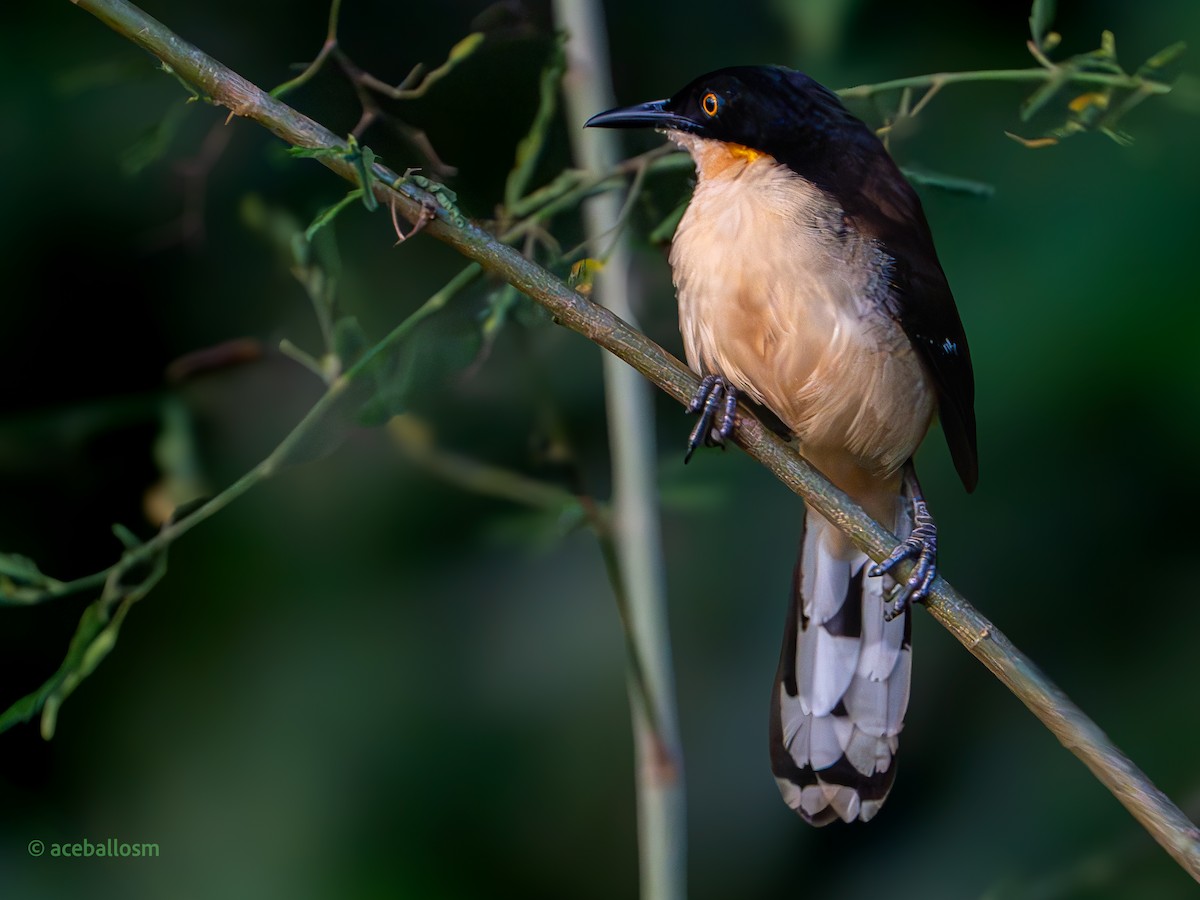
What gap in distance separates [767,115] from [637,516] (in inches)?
20.8

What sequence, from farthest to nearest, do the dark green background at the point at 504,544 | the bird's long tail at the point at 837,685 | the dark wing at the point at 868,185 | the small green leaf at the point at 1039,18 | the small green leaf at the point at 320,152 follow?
the dark green background at the point at 504,544
the bird's long tail at the point at 837,685
the dark wing at the point at 868,185
the small green leaf at the point at 1039,18
the small green leaf at the point at 320,152

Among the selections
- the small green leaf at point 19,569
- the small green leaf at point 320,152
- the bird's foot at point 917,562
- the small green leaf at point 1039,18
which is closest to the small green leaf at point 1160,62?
the small green leaf at point 1039,18

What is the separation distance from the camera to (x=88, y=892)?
194 centimetres

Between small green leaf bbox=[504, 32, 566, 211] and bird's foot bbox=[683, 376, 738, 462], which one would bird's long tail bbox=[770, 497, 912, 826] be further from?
small green leaf bbox=[504, 32, 566, 211]

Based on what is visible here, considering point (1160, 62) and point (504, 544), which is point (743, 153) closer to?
point (1160, 62)

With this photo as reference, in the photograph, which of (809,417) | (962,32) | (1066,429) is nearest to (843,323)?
(809,417)

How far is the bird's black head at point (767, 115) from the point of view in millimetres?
1503

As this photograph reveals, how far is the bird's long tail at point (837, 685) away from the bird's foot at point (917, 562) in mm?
58

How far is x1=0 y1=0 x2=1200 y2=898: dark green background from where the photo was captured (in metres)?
2.02

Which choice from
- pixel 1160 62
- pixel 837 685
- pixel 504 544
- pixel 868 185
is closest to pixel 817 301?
pixel 868 185

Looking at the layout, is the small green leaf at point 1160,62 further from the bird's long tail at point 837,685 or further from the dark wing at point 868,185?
the bird's long tail at point 837,685

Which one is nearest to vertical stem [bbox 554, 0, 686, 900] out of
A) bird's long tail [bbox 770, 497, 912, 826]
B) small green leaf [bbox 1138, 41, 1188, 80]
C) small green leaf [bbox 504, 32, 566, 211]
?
small green leaf [bbox 504, 32, 566, 211]

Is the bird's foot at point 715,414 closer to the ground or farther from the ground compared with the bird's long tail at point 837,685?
farther from the ground

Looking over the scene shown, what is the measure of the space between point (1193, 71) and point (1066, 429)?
1.91ft
